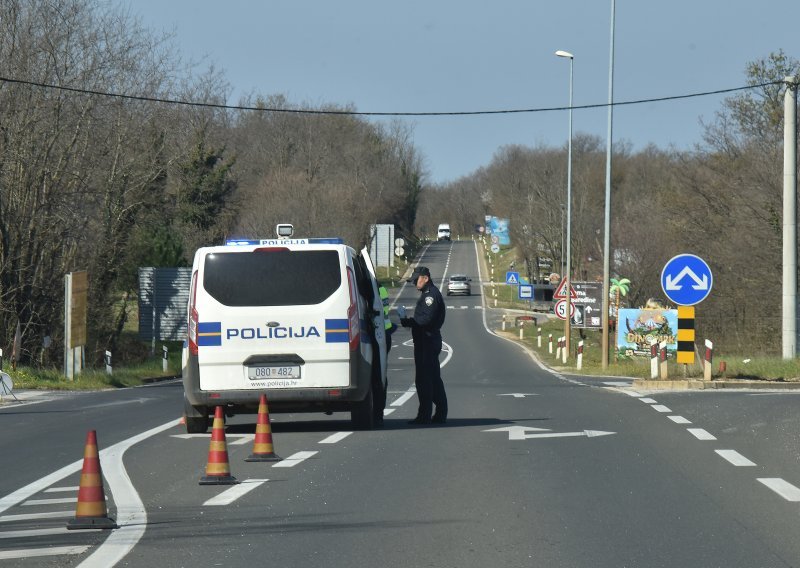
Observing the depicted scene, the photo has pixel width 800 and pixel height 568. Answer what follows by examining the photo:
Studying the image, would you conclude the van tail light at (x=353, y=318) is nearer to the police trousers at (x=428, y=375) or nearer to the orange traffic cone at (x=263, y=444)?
the police trousers at (x=428, y=375)

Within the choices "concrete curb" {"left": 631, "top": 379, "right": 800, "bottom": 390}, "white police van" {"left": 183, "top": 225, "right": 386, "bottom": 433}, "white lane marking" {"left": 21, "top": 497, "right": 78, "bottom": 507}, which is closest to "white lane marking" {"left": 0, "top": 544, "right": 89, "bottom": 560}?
"white lane marking" {"left": 21, "top": 497, "right": 78, "bottom": 507}

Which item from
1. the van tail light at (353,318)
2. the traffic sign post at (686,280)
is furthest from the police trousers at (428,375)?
the traffic sign post at (686,280)

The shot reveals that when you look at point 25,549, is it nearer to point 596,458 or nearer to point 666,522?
point 666,522

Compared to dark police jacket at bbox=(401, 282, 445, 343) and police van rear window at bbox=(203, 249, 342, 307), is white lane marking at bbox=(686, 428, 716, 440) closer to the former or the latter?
dark police jacket at bbox=(401, 282, 445, 343)

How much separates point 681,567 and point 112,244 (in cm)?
3757

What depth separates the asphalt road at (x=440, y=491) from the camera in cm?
721

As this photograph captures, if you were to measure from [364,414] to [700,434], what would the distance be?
361cm

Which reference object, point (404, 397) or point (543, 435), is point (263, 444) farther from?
point (404, 397)

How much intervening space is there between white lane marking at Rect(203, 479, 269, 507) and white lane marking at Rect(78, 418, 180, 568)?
493 mm

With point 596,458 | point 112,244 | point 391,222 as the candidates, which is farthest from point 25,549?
point 391,222

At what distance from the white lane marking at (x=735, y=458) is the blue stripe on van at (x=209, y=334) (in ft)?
17.5

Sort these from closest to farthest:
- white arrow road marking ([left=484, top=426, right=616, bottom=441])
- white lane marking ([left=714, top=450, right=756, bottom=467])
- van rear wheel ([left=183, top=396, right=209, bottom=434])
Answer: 1. white lane marking ([left=714, top=450, right=756, bottom=467])
2. white arrow road marking ([left=484, top=426, right=616, bottom=441])
3. van rear wheel ([left=183, top=396, right=209, bottom=434])

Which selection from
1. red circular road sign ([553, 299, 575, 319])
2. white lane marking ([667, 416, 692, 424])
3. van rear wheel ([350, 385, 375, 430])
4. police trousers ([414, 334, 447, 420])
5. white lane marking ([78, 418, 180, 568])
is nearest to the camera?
white lane marking ([78, 418, 180, 568])

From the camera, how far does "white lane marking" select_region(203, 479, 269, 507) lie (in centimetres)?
912
